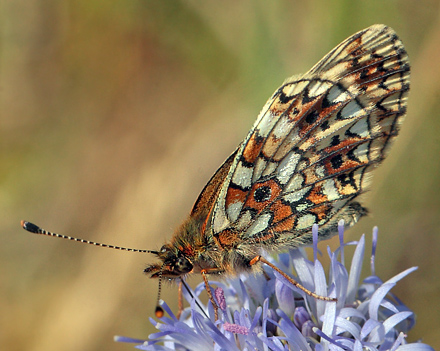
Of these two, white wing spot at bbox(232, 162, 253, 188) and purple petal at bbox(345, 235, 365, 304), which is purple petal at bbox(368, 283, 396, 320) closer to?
purple petal at bbox(345, 235, 365, 304)

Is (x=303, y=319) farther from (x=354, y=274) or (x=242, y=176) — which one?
(x=242, y=176)

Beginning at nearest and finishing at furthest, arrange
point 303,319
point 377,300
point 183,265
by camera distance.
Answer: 1. point 377,300
2. point 303,319
3. point 183,265

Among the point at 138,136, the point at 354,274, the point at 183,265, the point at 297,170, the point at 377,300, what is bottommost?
the point at 377,300

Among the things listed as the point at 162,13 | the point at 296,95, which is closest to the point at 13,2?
the point at 162,13

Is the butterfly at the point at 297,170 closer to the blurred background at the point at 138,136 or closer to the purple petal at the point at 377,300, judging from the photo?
the purple petal at the point at 377,300

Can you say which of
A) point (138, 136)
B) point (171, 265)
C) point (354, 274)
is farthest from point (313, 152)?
point (138, 136)

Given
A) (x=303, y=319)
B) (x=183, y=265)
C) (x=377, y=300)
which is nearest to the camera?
(x=377, y=300)

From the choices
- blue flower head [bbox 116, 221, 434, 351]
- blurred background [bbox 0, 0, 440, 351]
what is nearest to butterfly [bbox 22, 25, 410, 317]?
blue flower head [bbox 116, 221, 434, 351]
